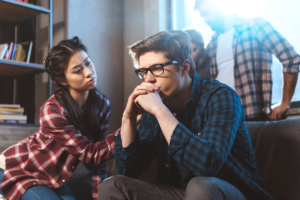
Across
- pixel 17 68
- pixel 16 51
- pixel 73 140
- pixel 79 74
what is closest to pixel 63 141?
pixel 73 140

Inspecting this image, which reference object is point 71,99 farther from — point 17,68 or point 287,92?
point 287,92

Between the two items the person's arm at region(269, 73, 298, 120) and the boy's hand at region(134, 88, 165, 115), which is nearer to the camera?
the boy's hand at region(134, 88, 165, 115)

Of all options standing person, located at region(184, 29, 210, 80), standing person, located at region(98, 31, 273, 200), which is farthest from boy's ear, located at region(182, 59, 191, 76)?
standing person, located at region(184, 29, 210, 80)

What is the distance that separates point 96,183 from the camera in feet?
5.21

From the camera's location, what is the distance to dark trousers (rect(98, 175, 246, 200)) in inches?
33.6

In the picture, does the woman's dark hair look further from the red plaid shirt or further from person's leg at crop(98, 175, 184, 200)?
person's leg at crop(98, 175, 184, 200)

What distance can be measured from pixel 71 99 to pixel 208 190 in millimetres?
989

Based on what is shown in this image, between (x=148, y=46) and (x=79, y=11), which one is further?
(x=79, y=11)

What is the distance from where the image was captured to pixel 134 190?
1.07m

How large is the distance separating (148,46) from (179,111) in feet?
1.05

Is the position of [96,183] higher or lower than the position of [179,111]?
lower

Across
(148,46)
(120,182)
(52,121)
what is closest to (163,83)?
(148,46)

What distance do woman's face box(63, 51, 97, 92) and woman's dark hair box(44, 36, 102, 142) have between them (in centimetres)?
3

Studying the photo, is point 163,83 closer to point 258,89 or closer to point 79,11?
point 258,89
